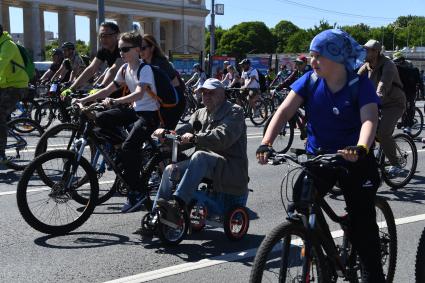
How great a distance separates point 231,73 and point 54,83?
27.8ft

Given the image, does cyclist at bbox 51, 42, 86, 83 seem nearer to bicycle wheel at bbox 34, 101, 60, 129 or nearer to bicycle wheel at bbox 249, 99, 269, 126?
bicycle wheel at bbox 34, 101, 60, 129

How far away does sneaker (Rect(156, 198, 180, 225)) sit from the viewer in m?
4.82

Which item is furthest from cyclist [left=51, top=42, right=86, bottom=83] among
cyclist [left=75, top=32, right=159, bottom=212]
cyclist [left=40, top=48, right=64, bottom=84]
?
cyclist [left=75, top=32, right=159, bottom=212]

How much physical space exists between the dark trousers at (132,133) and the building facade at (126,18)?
191 ft

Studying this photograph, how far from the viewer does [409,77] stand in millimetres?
11406

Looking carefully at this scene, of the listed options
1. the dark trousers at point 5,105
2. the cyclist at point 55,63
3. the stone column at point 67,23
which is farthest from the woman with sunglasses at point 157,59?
the stone column at point 67,23

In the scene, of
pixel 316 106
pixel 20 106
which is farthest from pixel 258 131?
pixel 316 106

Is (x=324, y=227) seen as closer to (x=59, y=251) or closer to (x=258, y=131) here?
(x=59, y=251)

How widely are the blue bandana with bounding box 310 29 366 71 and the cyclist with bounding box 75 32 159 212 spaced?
2507mm

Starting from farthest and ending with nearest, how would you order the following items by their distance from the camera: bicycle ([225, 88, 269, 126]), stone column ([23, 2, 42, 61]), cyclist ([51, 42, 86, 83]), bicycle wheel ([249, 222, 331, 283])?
stone column ([23, 2, 42, 61]) < bicycle ([225, 88, 269, 126]) < cyclist ([51, 42, 86, 83]) < bicycle wheel ([249, 222, 331, 283])

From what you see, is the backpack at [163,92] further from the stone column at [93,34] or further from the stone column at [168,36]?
the stone column at [168,36]

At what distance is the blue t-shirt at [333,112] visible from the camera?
3365 millimetres

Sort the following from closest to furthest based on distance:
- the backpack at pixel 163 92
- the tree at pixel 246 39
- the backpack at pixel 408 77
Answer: the backpack at pixel 163 92 < the backpack at pixel 408 77 < the tree at pixel 246 39

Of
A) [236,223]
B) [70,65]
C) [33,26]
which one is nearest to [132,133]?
[236,223]
